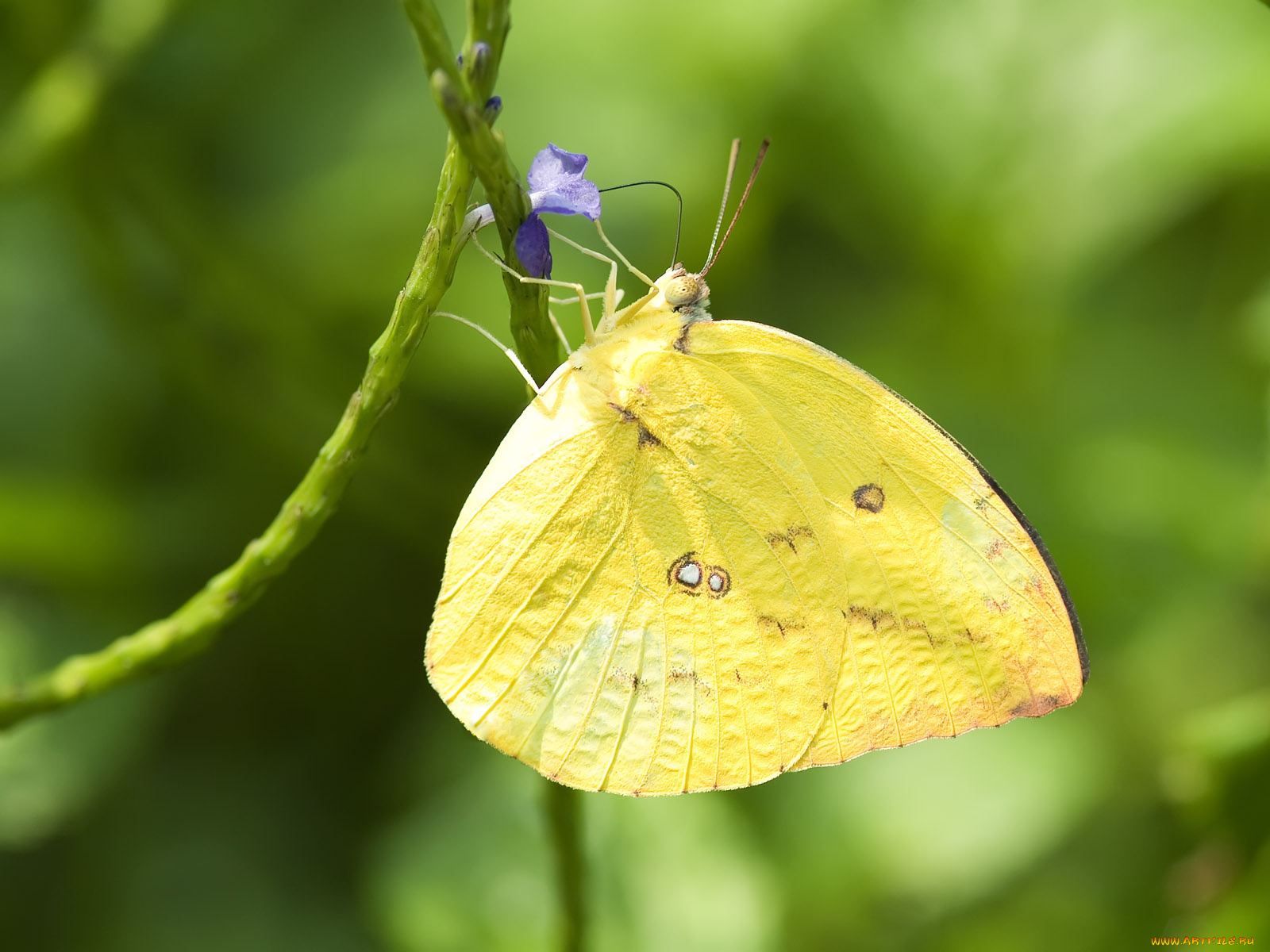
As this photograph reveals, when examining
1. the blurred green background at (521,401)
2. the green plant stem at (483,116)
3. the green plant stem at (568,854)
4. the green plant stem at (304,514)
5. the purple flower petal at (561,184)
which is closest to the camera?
the green plant stem at (483,116)

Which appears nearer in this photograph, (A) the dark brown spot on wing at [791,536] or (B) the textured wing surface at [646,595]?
(B) the textured wing surface at [646,595]

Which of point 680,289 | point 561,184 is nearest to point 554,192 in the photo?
point 561,184

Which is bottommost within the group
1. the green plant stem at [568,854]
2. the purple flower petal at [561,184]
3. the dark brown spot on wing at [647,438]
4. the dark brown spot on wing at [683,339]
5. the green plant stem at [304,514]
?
the green plant stem at [568,854]

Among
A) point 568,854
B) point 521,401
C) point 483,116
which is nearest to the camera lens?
point 483,116

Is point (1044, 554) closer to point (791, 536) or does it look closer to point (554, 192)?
point (791, 536)

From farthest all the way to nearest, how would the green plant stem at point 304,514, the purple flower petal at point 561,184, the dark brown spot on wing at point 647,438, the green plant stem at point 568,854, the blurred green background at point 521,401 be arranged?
the blurred green background at point 521,401
the dark brown spot on wing at point 647,438
the green plant stem at point 568,854
the purple flower petal at point 561,184
the green plant stem at point 304,514

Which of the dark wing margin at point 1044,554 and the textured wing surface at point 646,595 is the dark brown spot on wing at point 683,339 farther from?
the dark wing margin at point 1044,554

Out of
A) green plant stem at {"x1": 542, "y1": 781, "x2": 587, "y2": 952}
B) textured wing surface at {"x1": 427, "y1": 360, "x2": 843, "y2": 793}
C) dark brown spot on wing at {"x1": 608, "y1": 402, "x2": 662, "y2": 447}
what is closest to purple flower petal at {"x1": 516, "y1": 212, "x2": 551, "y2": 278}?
textured wing surface at {"x1": 427, "y1": 360, "x2": 843, "y2": 793}

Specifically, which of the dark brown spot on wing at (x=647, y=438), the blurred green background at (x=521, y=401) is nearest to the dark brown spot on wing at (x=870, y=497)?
the dark brown spot on wing at (x=647, y=438)

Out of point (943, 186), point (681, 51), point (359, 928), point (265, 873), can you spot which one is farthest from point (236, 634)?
point (943, 186)
